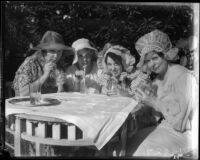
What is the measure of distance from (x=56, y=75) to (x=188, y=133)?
5.09 feet

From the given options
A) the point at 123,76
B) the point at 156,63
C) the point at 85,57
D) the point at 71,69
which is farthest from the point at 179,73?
the point at 71,69

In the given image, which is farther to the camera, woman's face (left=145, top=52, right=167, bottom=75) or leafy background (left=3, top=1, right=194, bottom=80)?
woman's face (left=145, top=52, right=167, bottom=75)

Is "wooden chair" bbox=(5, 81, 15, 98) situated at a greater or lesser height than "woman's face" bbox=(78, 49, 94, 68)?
lesser

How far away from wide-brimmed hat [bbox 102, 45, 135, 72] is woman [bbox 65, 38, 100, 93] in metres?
0.14

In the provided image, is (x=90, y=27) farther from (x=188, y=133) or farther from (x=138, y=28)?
(x=188, y=133)

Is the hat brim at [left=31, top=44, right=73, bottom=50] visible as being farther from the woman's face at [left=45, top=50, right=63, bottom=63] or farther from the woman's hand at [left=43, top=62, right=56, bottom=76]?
the woman's hand at [left=43, top=62, right=56, bottom=76]

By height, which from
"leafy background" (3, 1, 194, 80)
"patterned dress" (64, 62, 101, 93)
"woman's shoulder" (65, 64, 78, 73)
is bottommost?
"patterned dress" (64, 62, 101, 93)

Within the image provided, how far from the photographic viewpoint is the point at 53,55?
356 centimetres

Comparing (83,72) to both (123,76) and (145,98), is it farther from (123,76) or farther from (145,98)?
(145,98)

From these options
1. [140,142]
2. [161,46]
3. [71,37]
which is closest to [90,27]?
[71,37]

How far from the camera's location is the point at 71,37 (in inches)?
139

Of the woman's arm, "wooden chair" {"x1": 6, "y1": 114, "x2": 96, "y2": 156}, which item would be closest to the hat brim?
"wooden chair" {"x1": 6, "y1": 114, "x2": 96, "y2": 156}

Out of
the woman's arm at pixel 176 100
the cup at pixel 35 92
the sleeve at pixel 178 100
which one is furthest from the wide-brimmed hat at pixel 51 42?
the sleeve at pixel 178 100

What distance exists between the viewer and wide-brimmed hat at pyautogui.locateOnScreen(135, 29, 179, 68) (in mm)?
3561
